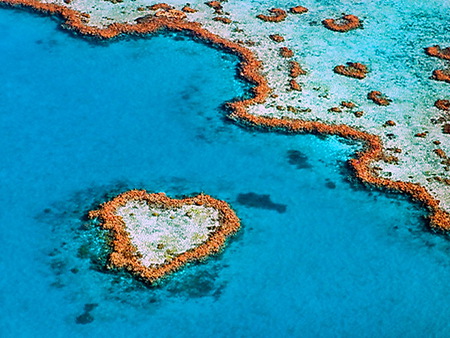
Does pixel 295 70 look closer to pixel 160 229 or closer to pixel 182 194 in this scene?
pixel 182 194

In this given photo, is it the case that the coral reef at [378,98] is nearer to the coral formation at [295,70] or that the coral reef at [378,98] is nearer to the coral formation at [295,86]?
the coral formation at [295,86]

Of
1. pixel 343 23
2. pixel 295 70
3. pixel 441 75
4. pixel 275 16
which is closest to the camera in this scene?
pixel 295 70

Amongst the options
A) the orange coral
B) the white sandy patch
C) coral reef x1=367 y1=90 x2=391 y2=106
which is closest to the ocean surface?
the white sandy patch

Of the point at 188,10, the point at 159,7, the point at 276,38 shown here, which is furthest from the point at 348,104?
the point at 159,7

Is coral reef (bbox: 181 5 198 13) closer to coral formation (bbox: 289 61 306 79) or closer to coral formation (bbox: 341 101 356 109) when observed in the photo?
coral formation (bbox: 289 61 306 79)

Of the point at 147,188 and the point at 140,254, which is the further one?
the point at 147,188

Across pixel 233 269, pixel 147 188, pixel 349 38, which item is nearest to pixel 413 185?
pixel 233 269

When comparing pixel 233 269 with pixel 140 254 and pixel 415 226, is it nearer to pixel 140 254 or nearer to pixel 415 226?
pixel 140 254
